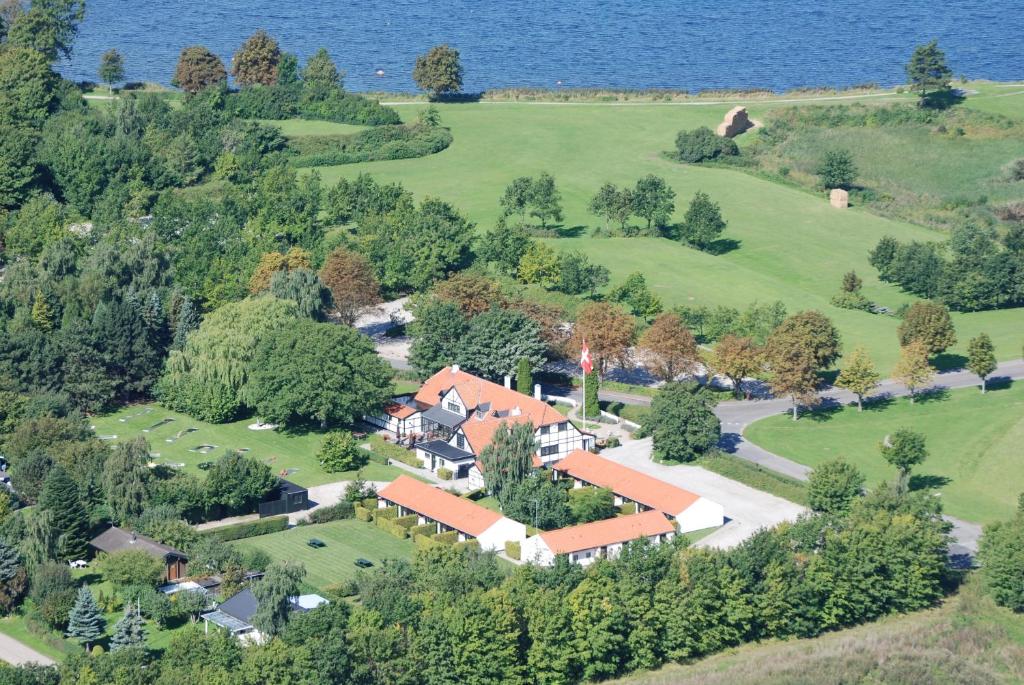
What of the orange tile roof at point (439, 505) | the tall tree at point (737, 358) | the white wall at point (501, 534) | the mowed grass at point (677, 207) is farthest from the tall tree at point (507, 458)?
the mowed grass at point (677, 207)

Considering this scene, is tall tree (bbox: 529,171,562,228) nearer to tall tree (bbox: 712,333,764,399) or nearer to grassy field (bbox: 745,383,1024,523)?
tall tree (bbox: 712,333,764,399)

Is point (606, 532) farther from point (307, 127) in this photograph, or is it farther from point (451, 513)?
point (307, 127)

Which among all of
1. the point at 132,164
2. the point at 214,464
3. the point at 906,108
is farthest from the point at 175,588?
the point at 906,108

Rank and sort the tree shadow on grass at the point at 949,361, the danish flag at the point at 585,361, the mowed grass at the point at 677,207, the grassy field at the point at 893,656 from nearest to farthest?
1. the grassy field at the point at 893,656
2. the danish flag at the point at 585,361
3. the tree shadow on grass at the point at 949,361
4. the mowed grass at the point at 677,207

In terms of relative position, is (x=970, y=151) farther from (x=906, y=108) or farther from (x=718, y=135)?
(x=718, y=135)

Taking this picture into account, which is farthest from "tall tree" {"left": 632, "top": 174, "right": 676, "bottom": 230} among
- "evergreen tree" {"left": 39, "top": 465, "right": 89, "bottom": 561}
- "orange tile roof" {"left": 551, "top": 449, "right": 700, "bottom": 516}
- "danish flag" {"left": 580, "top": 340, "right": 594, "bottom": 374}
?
"evergreen tree" {"left": 39, "top": 465, "right": 89, "bottom": 561}

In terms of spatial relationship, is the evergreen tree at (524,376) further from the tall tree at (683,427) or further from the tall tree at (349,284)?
the tall tree at (349,284)
